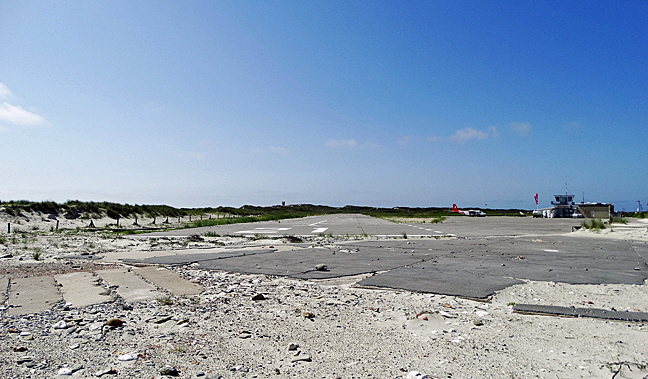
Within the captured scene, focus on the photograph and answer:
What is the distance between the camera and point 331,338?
393 centimetres

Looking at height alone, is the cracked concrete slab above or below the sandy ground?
below

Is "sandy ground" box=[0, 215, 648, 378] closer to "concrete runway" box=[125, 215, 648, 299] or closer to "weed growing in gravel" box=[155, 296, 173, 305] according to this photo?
"weed growing in gravel" box=[155, 296, 173, 305]

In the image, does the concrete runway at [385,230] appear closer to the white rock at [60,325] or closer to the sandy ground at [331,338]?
the sandy ground at [331,338]

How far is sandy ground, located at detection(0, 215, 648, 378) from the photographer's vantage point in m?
3.12

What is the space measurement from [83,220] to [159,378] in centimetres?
3516

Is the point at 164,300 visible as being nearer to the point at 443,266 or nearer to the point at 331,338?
the point at 331,338

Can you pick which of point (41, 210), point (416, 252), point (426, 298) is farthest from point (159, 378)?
point (41, 210)

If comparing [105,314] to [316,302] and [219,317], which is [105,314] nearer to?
[219,317]

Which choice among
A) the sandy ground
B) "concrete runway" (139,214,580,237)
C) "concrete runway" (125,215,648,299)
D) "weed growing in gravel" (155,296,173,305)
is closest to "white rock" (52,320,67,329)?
the sandy ground

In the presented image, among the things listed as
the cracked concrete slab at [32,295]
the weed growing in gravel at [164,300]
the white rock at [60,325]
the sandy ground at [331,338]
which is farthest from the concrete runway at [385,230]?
the white rock at [60,325]

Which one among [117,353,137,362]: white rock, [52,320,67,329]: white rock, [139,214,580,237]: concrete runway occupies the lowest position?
[139,214,580,237]: concrete runway

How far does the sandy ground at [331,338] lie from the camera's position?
3.12 meters

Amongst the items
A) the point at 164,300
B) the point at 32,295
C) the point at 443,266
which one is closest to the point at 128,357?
the point at 164,300

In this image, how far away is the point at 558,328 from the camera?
411 centimetres
